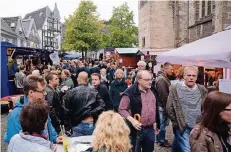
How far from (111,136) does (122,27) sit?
50594 mm

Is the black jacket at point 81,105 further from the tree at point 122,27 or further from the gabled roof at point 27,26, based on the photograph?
the gabled roof at point 27,26

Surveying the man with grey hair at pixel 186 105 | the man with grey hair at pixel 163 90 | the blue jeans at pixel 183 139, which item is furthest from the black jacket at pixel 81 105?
the man with grey hair at pixel 163 90

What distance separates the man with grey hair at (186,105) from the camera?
4.71 meters

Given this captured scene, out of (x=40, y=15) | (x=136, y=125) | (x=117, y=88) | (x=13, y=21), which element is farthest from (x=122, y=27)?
(x=136, y=125)

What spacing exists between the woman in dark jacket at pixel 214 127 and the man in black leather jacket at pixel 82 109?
7.61 ft

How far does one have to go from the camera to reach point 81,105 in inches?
191

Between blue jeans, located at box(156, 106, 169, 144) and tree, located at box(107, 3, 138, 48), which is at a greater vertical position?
tree, located at box(107, 3, 138, 48)

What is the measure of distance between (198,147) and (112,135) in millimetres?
750

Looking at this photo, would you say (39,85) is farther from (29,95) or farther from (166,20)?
(166,20)

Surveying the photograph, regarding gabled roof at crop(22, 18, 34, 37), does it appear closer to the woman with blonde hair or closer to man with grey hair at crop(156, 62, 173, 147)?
man with grey hair at crop(156, 62, 173, 147)

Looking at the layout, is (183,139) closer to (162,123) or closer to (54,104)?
(54,104)

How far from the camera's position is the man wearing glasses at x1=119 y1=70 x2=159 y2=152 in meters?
4.84

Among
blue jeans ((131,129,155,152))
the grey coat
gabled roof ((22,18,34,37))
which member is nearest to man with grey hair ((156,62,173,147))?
blue jeans ((131,129,155,152))

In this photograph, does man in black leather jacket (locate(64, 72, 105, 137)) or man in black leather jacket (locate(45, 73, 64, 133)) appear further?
man in black leather jacket (locate(45, 73, 64, 133))
